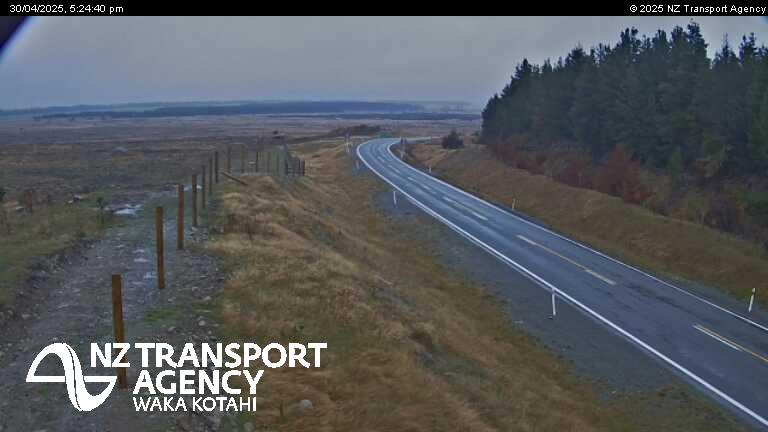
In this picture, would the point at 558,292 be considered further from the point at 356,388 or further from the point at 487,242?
the point at 356,388

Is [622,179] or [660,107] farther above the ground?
[660,107]

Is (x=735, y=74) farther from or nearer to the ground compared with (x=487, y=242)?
farther from the ground

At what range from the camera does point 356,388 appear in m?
10.1

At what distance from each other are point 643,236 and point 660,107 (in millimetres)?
20160

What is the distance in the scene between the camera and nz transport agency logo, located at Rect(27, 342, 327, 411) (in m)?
8.62

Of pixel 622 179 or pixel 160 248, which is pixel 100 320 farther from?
pixel 622 179

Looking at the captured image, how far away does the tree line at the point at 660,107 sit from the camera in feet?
131

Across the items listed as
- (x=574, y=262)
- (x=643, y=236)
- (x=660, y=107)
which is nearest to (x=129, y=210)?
(x=574, y=262)

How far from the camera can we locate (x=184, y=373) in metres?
9.54

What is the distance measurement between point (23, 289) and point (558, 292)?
1665 centimetres

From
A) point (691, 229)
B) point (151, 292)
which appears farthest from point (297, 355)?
point (691, 229)

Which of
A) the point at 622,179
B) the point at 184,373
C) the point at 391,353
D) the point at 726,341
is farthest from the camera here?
the point at 622,179

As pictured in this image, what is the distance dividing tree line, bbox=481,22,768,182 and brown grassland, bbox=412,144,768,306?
24.3ft

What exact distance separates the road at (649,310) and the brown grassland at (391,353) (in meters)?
1.43
